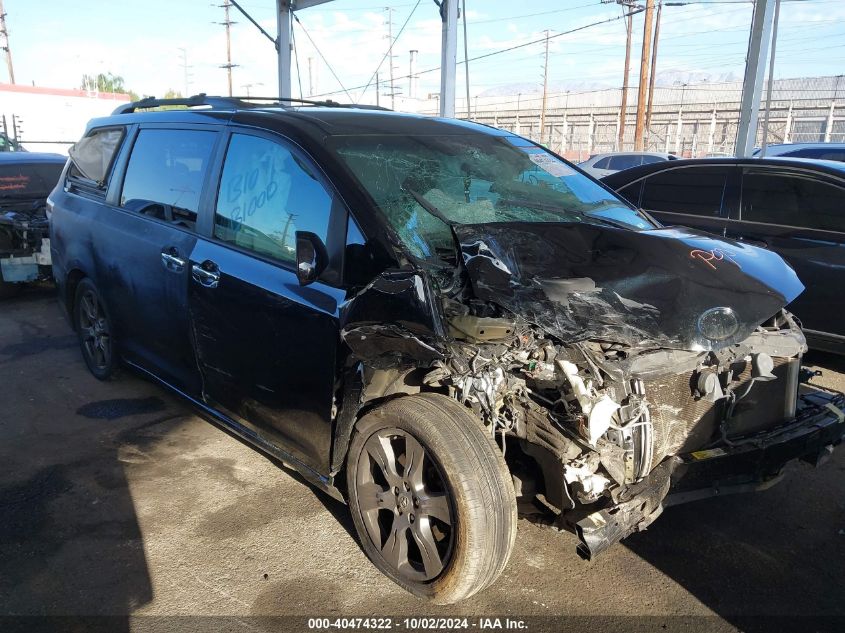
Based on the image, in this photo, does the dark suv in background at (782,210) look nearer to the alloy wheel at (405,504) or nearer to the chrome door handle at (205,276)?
the alloy wheel at (405,504)

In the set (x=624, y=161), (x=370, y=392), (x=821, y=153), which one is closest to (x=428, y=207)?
(x=370, y=392)

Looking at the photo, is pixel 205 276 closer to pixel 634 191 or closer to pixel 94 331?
pixel 94 331

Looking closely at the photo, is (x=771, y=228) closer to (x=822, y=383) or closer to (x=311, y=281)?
(x=822, y=383)

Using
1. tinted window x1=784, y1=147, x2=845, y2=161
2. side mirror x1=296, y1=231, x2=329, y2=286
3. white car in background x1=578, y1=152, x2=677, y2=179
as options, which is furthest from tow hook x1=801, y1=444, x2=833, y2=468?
white car in background x1=578, y1=152, x2=677, y2=179

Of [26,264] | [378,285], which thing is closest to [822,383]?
[378,285]

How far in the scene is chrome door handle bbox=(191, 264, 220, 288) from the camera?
10.8 feet

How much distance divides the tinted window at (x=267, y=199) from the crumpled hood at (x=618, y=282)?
684 millimetres

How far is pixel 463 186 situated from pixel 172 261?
62.5 inches

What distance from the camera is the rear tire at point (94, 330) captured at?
182 inches

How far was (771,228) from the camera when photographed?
17.6ft

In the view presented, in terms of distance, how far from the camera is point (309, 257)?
2.78 meters

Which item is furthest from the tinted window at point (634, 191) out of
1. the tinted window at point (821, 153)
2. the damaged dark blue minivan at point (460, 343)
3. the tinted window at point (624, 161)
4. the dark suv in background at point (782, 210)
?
the tinted window at point (624, 161)

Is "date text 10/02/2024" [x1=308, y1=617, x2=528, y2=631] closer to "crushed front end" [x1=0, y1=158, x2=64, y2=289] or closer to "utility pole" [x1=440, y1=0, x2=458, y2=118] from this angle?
"crushed front end" [x1=0, y1=158, x2=64, y2=289]

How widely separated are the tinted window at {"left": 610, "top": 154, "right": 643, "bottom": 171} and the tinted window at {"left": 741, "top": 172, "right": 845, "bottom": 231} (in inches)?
465
